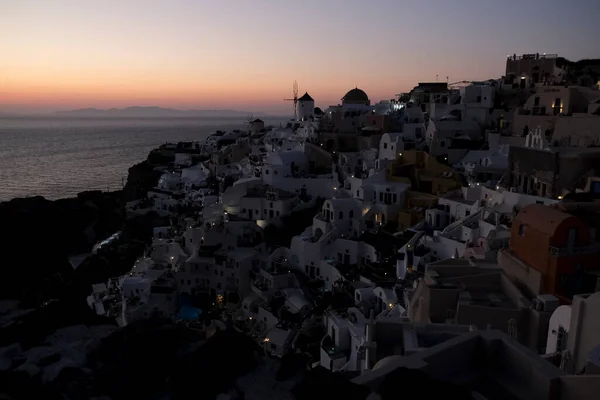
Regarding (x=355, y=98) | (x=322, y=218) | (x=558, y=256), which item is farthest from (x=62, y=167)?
(x=558, y=256)

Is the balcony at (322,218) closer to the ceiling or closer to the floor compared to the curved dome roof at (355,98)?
closer to the floor

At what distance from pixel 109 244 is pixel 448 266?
3456cm

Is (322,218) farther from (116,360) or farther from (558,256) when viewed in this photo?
(116,360)

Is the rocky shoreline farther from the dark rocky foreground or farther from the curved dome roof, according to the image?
the curved dome roof

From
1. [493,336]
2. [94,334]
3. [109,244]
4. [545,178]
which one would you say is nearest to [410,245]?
[545,178]

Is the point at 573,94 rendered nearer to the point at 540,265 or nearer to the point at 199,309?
the point at 540,265

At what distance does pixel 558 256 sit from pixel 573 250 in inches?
22.9

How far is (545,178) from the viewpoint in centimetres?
2395

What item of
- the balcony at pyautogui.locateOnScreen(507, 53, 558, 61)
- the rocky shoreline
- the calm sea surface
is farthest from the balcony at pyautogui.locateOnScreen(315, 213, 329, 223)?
the calm sea surface

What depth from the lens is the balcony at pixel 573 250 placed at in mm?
13758

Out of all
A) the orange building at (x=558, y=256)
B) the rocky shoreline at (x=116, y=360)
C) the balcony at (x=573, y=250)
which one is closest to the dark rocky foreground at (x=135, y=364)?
the rocky shoreline at (x=116, y=360)

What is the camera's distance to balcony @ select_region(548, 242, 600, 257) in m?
13.8

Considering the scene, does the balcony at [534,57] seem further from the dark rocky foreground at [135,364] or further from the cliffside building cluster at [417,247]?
the dark rocky foreground at [135,364]

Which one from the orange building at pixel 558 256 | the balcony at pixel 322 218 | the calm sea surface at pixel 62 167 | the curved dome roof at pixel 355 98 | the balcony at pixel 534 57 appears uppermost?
the balcony at pixel 534 57
